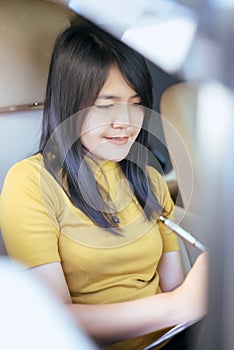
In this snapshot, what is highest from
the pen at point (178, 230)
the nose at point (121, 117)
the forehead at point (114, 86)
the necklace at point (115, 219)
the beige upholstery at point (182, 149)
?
A: the forehead at point (114, 86)

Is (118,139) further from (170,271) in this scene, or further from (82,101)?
(170,271)

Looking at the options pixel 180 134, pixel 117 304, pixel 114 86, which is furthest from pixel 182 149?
pixel 117 304

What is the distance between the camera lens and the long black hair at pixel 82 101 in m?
0.80

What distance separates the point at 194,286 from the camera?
71 cm

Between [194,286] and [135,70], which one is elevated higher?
[135,70]

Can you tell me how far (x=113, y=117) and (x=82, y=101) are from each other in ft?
0.18

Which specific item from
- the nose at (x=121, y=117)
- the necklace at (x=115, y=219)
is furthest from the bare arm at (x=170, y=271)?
the nose at (x=121, y=117)

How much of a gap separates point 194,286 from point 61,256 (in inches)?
8.6

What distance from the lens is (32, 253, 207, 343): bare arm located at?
0.78 metres

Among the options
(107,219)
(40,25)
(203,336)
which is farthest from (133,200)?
(203,336)

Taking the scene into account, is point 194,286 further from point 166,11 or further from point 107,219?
point 166,11

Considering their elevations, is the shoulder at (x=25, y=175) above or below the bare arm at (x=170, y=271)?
above

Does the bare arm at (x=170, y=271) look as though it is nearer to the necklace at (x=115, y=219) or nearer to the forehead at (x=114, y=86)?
the necklace at (x=115, y=219)

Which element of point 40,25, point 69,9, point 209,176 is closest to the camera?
point 209,176
